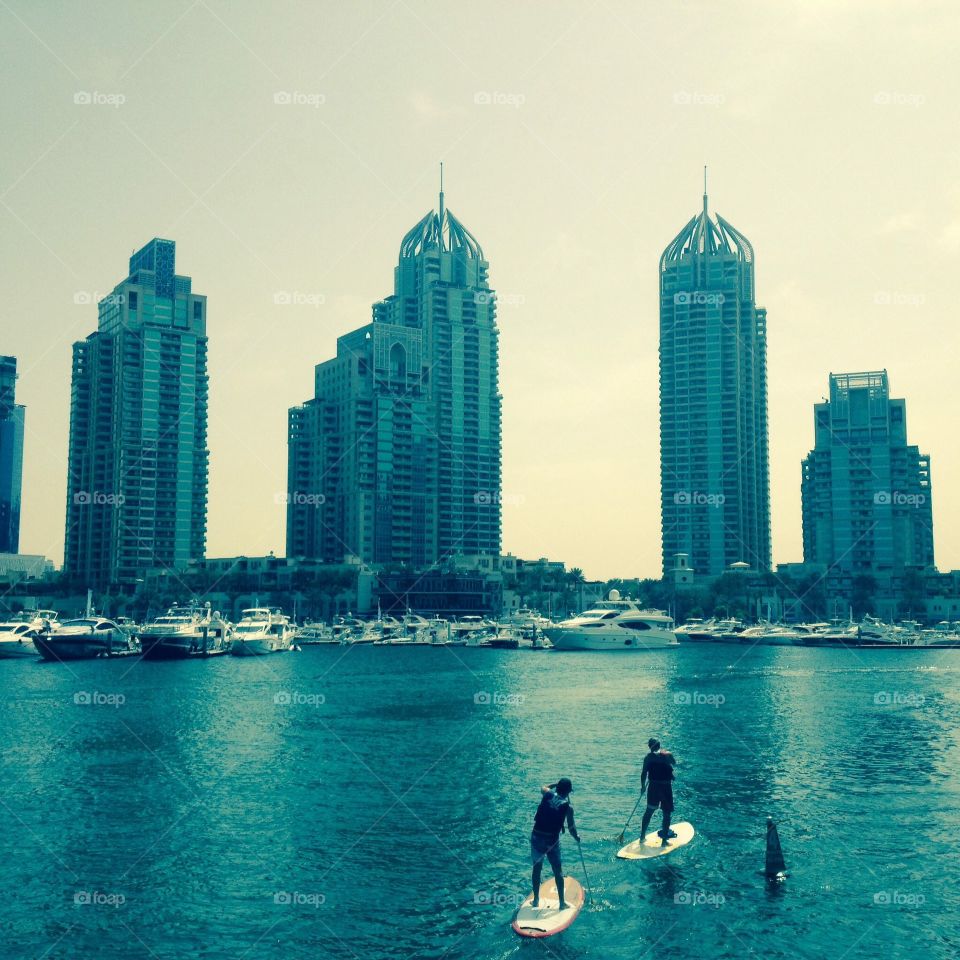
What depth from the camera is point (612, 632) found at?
156 m

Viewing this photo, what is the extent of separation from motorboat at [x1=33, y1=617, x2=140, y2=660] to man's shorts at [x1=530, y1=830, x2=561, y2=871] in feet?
367

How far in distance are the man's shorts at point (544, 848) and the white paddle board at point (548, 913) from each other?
100 cm

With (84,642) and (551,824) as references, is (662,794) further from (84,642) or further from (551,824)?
(84,642)

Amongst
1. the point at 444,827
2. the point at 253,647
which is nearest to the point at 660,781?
the point at 444,827

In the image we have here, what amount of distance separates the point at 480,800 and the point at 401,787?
151 inches

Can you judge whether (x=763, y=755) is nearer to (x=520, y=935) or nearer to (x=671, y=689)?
(x=520, y=935)

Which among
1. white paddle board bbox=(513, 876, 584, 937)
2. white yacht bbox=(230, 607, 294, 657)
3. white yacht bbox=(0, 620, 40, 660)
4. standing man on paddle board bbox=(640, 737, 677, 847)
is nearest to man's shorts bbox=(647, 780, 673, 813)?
standing man on paddle board bbox=(640, 737, 677, 847)

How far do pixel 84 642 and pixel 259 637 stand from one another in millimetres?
24297

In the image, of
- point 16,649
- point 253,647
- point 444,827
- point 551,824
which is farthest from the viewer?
point 253,647

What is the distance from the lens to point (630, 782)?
39031 mm

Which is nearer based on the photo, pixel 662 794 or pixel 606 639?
pixel 662 794

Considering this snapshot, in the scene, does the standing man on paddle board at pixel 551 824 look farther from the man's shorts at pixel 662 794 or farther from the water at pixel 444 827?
the man's shorts at pixel 662 794

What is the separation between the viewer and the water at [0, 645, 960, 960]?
72.2 ft

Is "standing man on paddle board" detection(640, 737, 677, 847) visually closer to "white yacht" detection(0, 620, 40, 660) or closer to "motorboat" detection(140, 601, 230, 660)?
"motorboat" detection(140, 601, 230, 660)
